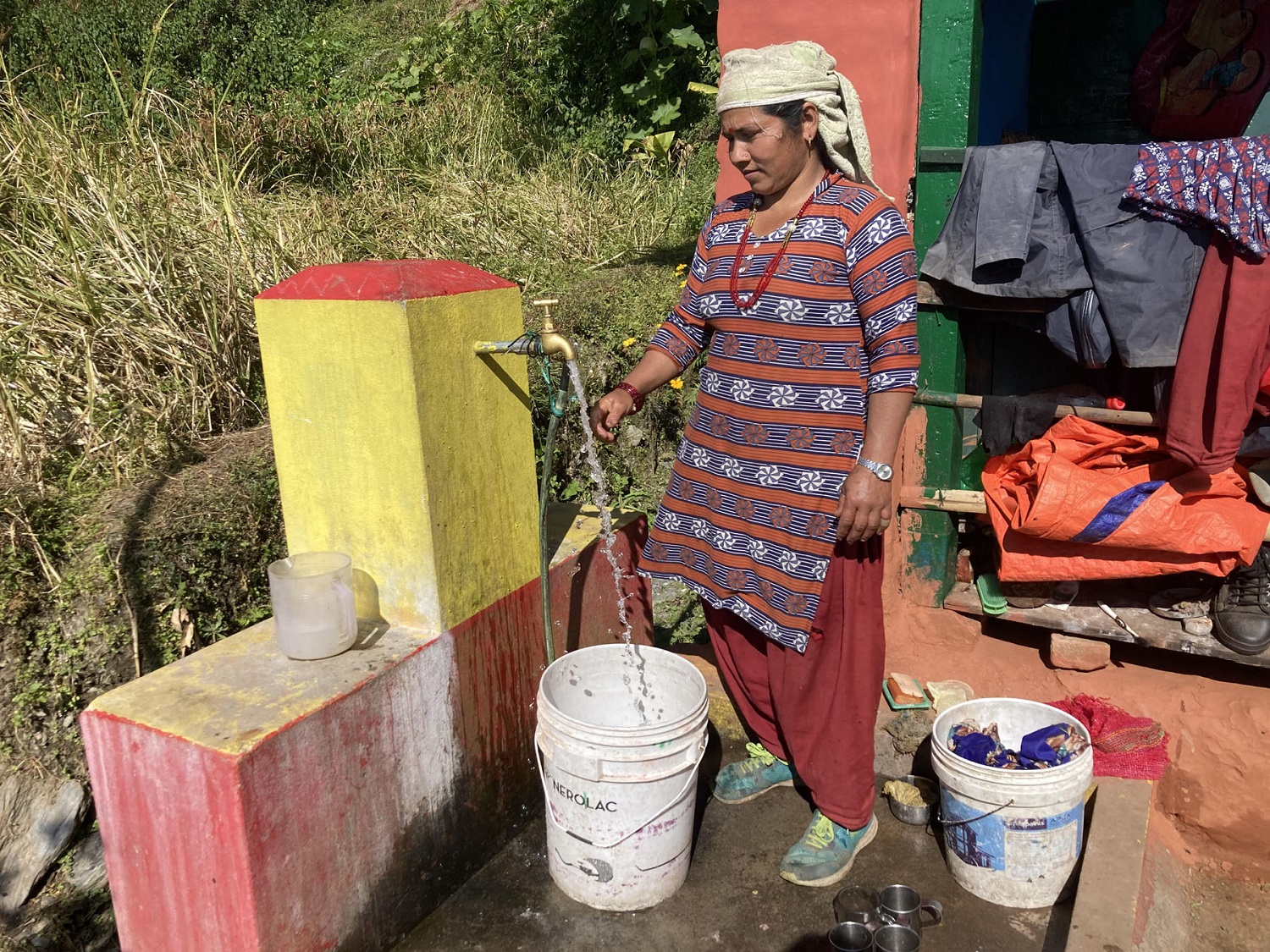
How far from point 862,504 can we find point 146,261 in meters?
2.96

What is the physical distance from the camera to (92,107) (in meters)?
5.90

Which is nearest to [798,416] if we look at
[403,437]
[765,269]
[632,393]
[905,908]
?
[765,269]

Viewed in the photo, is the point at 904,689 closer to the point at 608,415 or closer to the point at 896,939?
the point at 896,939

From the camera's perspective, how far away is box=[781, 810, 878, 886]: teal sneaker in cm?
280

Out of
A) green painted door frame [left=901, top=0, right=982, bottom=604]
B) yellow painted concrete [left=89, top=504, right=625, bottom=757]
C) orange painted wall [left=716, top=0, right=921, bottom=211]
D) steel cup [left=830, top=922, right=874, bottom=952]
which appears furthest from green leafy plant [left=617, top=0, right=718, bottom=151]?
steel cup [left=830, top=922, right=874, bottom=952]

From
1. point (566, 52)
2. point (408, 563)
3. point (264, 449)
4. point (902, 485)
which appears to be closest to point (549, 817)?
point (408, 563)

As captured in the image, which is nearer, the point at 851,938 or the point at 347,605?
the point at 347,605

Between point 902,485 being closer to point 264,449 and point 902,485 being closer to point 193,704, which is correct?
point 264,449

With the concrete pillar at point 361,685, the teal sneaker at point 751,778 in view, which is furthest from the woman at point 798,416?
the concrete pillar at point 361,685

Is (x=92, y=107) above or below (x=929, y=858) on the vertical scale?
above

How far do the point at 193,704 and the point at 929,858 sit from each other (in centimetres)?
214

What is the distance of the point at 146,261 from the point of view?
12.5 feet

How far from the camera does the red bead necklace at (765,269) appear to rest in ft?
8.32

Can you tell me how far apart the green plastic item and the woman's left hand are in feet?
5.12
